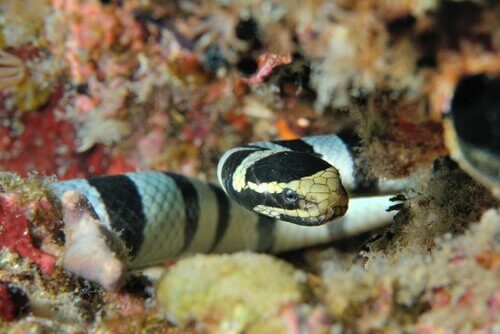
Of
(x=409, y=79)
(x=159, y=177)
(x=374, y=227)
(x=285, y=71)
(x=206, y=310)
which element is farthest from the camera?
(x=374, y=227)

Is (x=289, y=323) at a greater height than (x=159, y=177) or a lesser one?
greater

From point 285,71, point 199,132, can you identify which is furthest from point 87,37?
point 285,71

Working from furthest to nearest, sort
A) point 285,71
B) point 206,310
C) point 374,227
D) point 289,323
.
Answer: point 374,227 → point 285,71 → point 206,310 → point 289,323

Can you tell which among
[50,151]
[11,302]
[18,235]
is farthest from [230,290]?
[50,151]

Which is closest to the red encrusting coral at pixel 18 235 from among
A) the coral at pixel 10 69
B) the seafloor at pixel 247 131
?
the seafloor at pixel 247 131

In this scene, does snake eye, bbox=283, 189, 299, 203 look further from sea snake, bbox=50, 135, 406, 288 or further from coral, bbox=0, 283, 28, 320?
coral, bbox=0, 283, 28, 320

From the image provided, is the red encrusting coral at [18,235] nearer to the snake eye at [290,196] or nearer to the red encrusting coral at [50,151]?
the snake eye at [290,196]

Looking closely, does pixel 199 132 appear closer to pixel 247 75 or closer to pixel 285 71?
pixel 247 75
